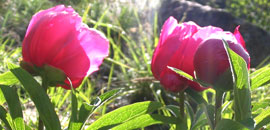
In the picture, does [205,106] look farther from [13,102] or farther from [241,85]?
[13,102]

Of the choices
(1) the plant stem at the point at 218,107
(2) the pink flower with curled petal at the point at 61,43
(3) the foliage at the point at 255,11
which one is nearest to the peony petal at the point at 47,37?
(2) the pink flower with curled petal at the point at 61,43

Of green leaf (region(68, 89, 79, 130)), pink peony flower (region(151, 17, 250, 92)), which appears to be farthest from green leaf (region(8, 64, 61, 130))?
pink peony flower (region(151, 17, 250, 92))

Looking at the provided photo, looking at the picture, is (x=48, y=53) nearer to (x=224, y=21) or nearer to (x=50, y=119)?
(x=50, y=119)

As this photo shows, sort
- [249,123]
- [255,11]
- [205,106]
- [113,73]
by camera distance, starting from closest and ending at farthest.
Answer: [249,123] → [205,106] → [113,73] → [255,11]

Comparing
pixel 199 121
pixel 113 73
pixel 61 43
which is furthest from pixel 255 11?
pixel 61 43

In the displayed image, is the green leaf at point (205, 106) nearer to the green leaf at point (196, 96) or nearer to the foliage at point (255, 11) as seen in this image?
the green leaf at point (196, 96)

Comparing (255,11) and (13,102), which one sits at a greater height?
(13,102)
